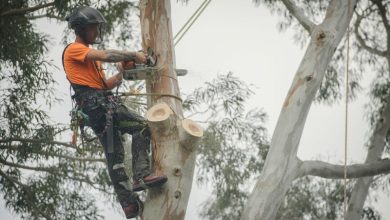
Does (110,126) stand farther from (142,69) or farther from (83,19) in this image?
(83,19)

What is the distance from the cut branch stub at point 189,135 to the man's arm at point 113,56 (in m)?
0.47

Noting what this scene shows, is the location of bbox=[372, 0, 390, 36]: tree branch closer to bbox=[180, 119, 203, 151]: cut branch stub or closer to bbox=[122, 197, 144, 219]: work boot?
bbox=[180, 119, 203, 151]: cut branch stub

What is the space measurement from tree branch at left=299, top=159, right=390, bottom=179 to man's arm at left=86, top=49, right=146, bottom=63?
6.91 ft

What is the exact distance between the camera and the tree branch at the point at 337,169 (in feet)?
17.4

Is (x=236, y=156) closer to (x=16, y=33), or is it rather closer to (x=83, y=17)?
(x=16, y=33)

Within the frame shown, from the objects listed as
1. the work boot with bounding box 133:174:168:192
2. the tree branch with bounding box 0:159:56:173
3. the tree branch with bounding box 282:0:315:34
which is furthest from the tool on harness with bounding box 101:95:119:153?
the tree branch with bounding box 0:159:56:173

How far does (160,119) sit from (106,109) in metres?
0.48

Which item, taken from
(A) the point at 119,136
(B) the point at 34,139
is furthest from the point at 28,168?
(A) the point at 119,136

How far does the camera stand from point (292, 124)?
195 inches

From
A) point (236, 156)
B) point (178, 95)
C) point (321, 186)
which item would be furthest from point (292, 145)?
point (321, 186)

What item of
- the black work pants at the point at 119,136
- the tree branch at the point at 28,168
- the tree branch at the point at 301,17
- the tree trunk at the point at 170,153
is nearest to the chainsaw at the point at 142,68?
the tree trunk at the point at 170,153

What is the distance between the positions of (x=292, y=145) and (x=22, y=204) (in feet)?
17.5

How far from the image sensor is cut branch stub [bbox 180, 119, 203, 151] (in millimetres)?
3402

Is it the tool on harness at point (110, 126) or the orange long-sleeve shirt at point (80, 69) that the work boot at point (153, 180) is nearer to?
the tool on harness at point (110, 126)
